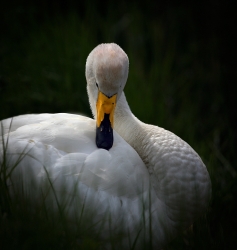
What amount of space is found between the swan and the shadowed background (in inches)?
23.7

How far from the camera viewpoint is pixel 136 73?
5.29m

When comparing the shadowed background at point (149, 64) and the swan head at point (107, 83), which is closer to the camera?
the swan head at point (107, 83)

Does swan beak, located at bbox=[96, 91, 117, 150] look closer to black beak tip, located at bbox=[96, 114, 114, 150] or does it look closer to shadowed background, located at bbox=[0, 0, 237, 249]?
black beak tip, located at bbox=[96, 114, 114, 150]

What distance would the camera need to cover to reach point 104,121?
10.0ft

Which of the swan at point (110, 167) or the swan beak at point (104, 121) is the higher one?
the swan beak at point (104, 121)

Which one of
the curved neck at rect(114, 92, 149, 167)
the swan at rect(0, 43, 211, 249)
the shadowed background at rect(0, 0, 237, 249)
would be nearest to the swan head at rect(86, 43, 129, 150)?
the swan at rect(0, 43, 211, 249)

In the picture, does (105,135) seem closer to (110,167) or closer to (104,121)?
(104,121)

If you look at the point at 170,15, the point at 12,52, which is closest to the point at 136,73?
the point at 12,52

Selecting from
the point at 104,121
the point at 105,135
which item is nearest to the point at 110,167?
the point at 105,135

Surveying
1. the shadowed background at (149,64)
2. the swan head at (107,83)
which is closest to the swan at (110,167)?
the swan head at (107,83)

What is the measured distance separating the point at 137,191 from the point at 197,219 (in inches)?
21.9

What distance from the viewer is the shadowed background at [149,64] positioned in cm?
493

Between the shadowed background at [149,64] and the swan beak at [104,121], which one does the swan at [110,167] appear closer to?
the swan beak at [104,121]

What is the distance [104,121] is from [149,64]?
10.8ft
